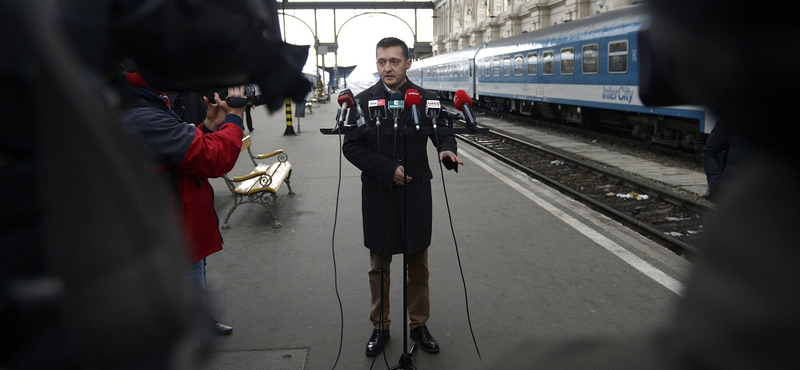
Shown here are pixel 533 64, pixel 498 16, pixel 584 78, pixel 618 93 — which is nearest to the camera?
pixel 618 93

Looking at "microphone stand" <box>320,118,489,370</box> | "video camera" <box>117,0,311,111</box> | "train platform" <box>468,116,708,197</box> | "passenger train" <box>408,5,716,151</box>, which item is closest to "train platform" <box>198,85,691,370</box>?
"microphone stand" <box>320,118,489,370</box>

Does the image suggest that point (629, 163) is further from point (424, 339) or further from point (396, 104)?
point (396, 104)

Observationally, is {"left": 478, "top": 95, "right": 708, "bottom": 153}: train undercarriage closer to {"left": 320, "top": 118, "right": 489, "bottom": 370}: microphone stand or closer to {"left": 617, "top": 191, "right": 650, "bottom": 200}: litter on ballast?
{"left": 617, "top": 191, "right": 650, "bottom": 200}: litter on ballast

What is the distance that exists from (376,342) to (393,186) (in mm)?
943

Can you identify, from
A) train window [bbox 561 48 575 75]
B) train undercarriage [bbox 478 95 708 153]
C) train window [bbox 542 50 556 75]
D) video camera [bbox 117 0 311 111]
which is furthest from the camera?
train window [bbox 542 50 556 75]

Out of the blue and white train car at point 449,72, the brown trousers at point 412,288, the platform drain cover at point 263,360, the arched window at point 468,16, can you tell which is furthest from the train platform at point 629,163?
the arched window at point 468,16

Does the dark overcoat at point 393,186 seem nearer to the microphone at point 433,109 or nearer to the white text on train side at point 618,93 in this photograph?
the microphone at point 433,109

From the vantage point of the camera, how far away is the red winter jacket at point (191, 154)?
110 inches

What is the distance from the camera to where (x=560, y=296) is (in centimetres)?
479

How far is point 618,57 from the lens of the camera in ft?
48.9

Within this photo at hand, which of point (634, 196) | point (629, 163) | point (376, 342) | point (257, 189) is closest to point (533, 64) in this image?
point (629, 163)

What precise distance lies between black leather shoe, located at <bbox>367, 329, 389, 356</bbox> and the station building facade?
22.3 meters

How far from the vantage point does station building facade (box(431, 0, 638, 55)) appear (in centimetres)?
3601

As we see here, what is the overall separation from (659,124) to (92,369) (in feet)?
51.2
